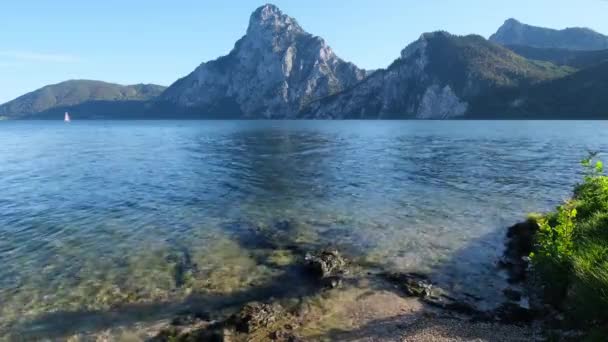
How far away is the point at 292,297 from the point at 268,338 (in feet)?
12.2

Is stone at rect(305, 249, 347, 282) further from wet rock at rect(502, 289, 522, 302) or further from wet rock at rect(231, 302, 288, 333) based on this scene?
wet rock at rect(502, 289, 522, 302)

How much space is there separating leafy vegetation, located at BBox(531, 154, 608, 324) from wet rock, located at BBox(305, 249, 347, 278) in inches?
363

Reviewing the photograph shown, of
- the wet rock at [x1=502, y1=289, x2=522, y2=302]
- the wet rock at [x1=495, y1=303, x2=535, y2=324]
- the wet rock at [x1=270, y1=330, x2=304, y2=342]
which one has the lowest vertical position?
the wet rock at [x1=270, y1=330, x2=304, y2=342]

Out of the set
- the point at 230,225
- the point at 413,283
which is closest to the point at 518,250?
the point at 413,283

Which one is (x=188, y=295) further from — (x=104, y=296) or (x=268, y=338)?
(x=268, y=338)

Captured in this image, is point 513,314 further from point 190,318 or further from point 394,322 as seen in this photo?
point 190,318

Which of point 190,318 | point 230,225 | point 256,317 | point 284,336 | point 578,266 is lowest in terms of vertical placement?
point 190,318

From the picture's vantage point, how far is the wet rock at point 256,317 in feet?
51.2

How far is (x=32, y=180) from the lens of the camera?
5159 cm

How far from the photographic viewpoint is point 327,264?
70.6 ft

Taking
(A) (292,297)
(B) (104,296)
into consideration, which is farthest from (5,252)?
(A) (292,297)

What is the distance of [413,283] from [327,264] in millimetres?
4558

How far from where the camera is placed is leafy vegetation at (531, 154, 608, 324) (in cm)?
1132

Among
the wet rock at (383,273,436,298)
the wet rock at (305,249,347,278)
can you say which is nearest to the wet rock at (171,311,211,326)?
the wet rock at (305,249,347,278)
